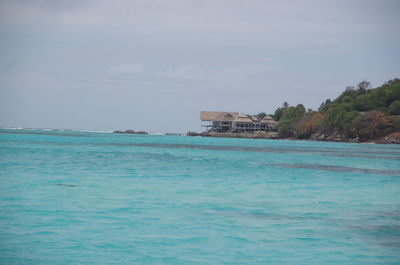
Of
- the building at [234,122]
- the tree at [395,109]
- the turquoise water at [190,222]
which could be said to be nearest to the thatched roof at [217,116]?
the building at [234,122]

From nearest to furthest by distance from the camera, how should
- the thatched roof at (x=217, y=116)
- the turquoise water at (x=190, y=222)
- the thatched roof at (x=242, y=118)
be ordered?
1. the turquoise water at (x=190, y=222)
2. the thatched roof at (x=242, y=118)
3. the thatched roof at (x=217, y=116)

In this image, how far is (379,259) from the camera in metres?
7.38

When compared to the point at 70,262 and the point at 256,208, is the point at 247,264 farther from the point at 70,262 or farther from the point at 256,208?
the point at 256,208

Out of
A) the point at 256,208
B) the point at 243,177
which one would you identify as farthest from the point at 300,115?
the point at 256,208

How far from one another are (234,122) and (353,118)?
28096 mm

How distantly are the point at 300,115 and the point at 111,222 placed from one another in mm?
92903

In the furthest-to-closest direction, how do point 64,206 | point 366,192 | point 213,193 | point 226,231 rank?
point 366,192
point 213,193
point 64,206
point 226,231

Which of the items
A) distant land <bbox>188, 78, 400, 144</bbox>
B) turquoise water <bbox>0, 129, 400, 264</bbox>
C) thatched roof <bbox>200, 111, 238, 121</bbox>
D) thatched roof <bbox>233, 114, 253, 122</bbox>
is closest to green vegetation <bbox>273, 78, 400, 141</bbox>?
distant land <bbox>188, 78, 400, 144</bbox>

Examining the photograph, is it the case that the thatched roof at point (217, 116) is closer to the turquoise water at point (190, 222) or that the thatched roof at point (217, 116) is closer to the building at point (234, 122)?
the building at point (234, 122)

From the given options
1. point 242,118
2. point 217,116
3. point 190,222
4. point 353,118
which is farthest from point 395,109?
point 190,222

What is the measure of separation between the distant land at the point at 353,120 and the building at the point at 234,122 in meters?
1.52

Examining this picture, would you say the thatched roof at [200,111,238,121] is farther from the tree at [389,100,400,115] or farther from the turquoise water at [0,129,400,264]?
the turquoise water at [0,129,400,264]

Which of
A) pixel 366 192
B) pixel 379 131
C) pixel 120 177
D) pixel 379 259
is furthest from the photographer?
pixel 379 131

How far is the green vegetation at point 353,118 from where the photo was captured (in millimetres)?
75750
